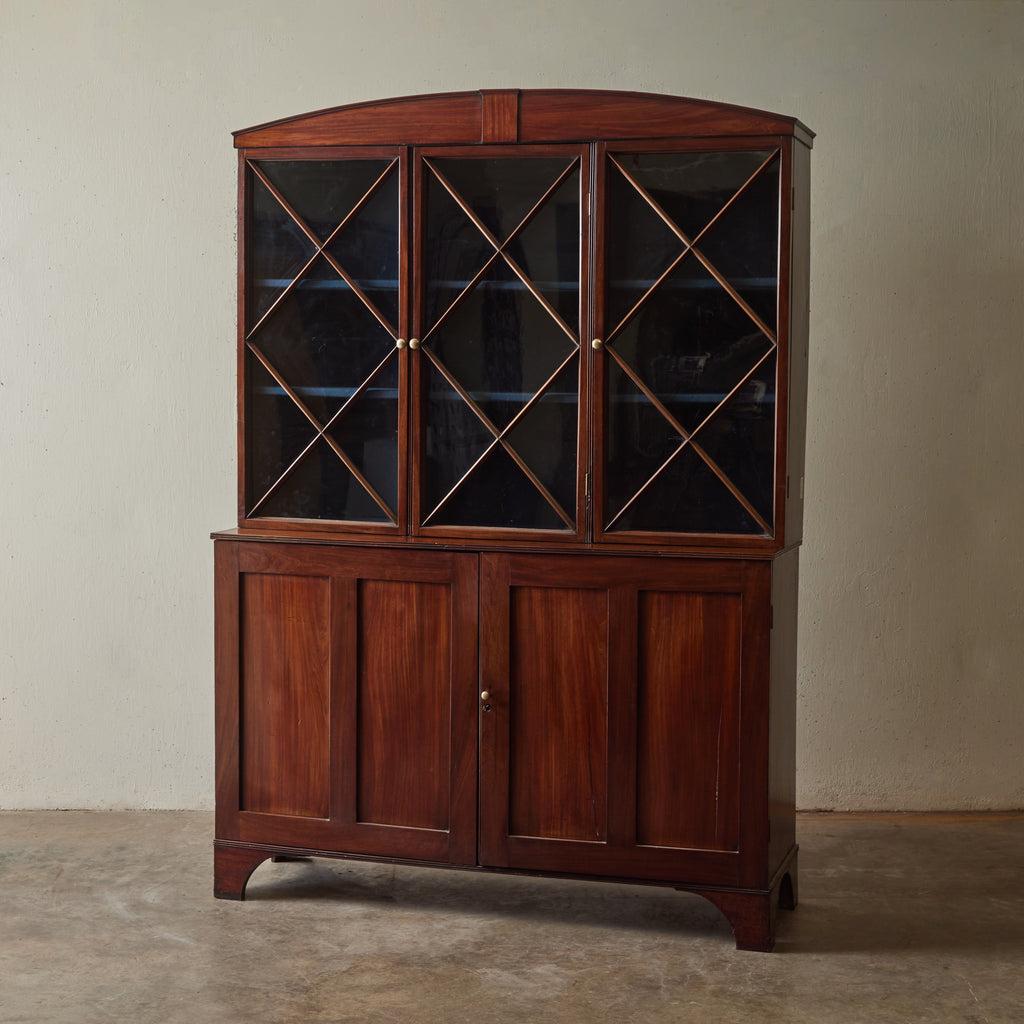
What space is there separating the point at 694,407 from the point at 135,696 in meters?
2.27

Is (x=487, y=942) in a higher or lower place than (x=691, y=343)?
lower

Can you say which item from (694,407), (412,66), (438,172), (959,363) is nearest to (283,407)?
(438,172)

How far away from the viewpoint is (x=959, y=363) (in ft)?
14.0

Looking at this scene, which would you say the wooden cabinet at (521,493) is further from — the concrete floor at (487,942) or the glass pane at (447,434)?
the concrete floor at (487,942)

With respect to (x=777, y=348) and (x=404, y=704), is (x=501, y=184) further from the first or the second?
(x=404, y=704)

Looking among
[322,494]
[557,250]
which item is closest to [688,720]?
[322,494]

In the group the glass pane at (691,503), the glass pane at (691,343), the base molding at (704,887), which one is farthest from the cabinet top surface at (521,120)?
the base molding at (704,887)

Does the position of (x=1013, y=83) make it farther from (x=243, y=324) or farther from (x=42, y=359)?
(x=42, y=359)

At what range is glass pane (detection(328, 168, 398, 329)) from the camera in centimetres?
350

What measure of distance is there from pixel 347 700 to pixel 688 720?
0.91 metres

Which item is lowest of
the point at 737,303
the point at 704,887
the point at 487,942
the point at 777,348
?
the point at 487,942

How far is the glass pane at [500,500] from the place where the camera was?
347 cm

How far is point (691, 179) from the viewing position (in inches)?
131

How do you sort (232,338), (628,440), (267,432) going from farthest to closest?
(232,338)
(267,432)
(628,440)
